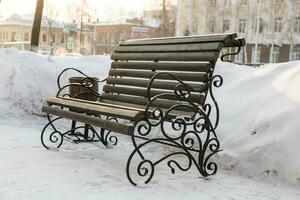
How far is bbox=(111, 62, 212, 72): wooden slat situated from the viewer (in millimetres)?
4742

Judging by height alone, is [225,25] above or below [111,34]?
above

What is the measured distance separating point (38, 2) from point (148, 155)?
10.3 metres

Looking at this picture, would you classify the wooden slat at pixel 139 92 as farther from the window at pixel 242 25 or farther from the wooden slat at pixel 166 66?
the window at pixel 242 25

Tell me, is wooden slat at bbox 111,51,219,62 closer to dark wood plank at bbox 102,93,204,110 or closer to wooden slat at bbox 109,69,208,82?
wooden slat at bbox 109,69,208,82

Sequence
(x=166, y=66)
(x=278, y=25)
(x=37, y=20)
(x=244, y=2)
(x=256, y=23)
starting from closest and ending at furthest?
(x=166, y=66) → (x=37, y=20) → (x=278, y=25) → (x=256, y=23) → (x=244, y=2)

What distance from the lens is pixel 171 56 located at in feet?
16.9

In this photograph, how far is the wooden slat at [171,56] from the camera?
15.3 ft

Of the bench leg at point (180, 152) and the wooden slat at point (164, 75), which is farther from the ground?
the wooden slat at point (164, 75)

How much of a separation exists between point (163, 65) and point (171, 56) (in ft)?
0.45

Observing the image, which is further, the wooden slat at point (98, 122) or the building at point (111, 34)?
the building at point (111, 34)

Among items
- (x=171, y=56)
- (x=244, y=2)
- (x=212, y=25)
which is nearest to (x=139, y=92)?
(x=171, y=56)

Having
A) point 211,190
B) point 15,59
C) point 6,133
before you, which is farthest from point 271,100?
point 15,59

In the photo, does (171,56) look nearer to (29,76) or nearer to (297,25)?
(29,76)

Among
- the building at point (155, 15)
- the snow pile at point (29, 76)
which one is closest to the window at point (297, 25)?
the building at point (155, 15)
